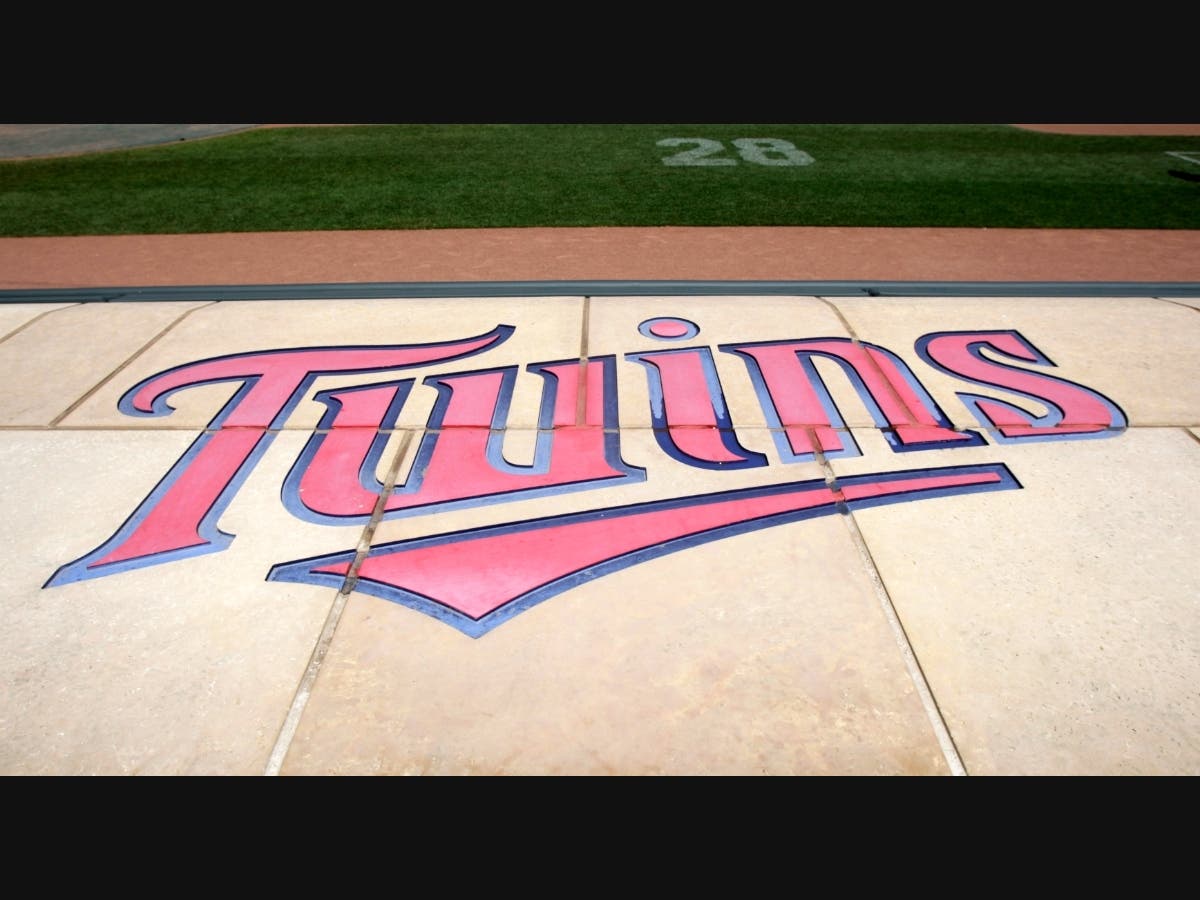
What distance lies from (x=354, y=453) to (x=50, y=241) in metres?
5.69

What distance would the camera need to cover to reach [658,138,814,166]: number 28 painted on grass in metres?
10.6

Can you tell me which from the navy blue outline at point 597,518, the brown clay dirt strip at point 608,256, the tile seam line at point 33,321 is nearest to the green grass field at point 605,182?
the brown clay dirt strip at point 608,256

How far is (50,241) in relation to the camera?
7.83 metres

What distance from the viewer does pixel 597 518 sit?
3.69m

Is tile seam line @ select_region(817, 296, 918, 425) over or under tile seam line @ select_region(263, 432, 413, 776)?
under

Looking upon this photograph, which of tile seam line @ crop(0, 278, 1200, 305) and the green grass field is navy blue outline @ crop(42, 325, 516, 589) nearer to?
tile seam line @ crop(0, 278, 1200, 305)

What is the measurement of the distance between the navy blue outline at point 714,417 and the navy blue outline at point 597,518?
0.25m

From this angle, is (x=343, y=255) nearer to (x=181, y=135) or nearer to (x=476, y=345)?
(x=476, y=345)

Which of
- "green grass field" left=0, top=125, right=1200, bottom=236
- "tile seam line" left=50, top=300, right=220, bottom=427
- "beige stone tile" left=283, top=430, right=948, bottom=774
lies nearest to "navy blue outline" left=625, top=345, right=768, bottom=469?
"beige stone tile" left=283, top=430, right=948, bottom=774

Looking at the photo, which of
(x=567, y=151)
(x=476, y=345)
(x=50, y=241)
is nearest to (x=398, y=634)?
(x=476, y=345)

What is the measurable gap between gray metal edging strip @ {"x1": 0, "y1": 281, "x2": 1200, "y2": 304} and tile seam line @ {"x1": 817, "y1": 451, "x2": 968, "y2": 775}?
8.65 ft

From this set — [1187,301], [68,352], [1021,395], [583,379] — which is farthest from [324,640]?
[1187,301]

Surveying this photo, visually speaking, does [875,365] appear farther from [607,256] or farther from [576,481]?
[607,256]

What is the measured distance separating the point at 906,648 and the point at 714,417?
1776 mm
